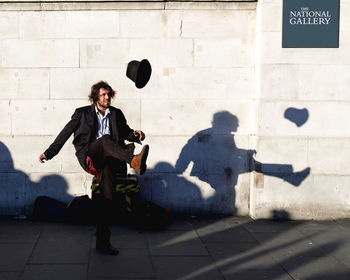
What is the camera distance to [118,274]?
488 cm

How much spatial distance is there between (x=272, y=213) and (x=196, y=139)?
157cm

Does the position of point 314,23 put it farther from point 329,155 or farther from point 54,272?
point 54,272

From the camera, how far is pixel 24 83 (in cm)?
750

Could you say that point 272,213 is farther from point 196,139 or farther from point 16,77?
point 16,77

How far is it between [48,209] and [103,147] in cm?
201

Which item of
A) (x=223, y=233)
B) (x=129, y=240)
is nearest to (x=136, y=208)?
(x=129, y=240)

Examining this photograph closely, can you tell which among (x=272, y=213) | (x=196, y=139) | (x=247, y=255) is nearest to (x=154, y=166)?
(x=196, y=139)

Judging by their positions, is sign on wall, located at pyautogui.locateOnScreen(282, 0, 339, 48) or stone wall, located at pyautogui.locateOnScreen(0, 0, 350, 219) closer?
sign on wall, located at pyautogui.locateOnScreen(282, 0, 339, 48)

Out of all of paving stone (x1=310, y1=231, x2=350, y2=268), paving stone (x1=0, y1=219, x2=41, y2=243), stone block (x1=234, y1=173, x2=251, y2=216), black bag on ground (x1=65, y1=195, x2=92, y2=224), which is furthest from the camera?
stone block (x1=234, y1=173, x2=251, y2=216)

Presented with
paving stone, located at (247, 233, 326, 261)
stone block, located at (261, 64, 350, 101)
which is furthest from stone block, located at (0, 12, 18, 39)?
paving stone, located at (247, 233, 326, 261)

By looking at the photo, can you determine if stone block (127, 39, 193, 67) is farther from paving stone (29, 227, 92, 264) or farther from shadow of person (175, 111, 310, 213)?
paving stone (29, 227, 92, 264)

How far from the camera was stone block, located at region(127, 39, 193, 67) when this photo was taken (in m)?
7.48

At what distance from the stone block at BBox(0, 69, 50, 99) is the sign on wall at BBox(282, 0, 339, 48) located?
3.70 metres

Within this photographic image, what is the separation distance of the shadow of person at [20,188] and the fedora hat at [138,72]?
6.87ft
